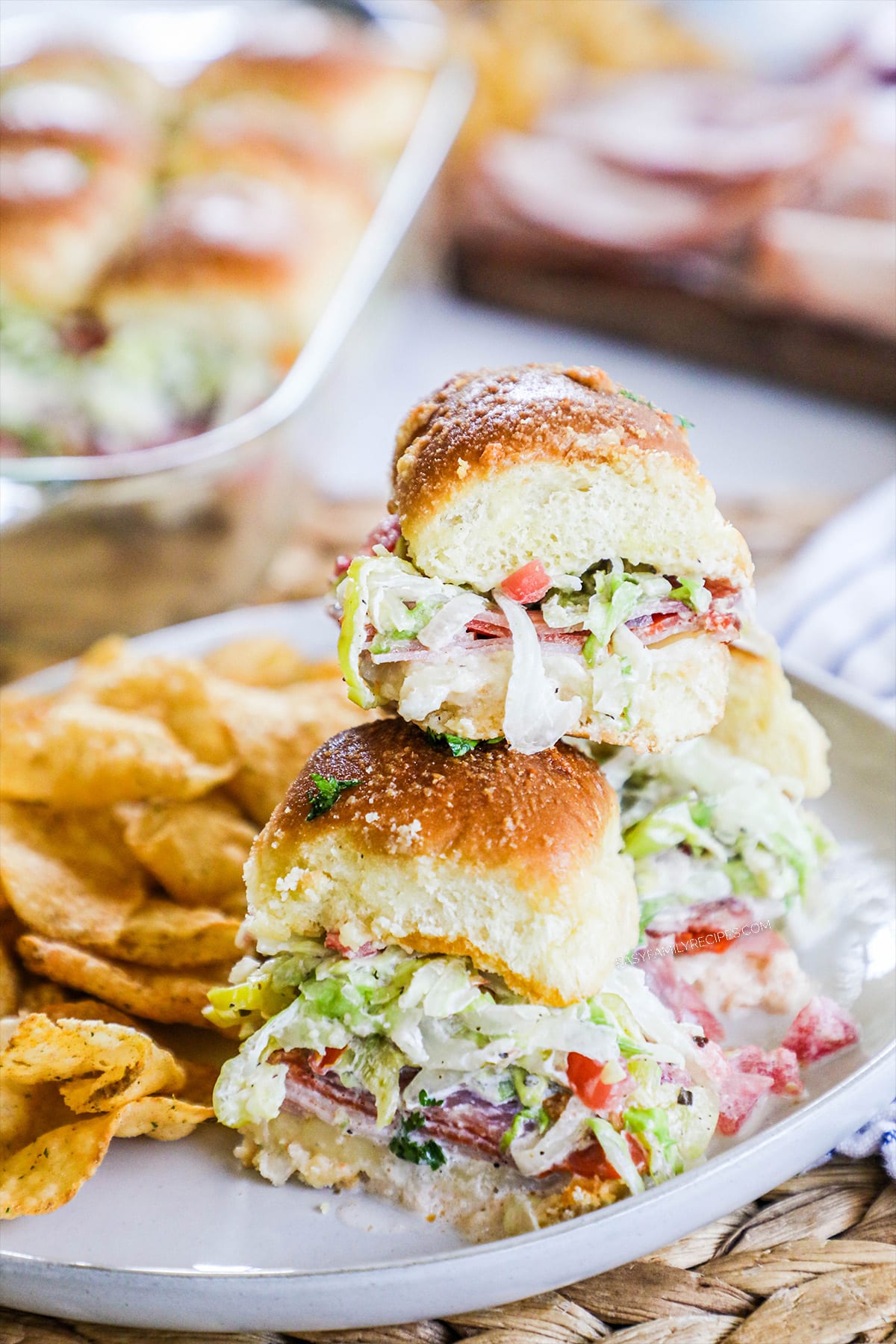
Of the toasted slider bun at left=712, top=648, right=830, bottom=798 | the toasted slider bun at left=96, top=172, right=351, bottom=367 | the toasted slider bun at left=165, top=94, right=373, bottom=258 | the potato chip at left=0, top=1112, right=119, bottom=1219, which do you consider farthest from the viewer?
the toasted slider bun at left=165, top=94, right=373, bottom=258

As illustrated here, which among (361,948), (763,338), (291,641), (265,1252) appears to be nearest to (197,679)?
(291,641)

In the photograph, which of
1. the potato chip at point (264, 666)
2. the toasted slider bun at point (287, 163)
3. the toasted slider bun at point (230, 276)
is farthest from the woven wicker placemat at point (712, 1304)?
the toasted slider bun at point (287, 163)

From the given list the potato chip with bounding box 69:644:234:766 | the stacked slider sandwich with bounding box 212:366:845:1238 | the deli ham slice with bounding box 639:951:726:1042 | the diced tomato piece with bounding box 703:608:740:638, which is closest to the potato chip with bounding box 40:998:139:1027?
the stacked slider sandwich with bounding box 212:366:845:1238

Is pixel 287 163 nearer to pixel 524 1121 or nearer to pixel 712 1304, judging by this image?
pixel 524 1121

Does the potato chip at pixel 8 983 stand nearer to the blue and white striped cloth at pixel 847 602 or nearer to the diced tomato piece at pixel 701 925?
the diced tomato piece at pixel 701 925

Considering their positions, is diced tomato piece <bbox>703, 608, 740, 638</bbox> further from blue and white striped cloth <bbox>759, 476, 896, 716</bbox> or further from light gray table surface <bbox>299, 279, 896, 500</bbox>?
light gray table surface <bbox>299, 279, 896, 500</bbox>

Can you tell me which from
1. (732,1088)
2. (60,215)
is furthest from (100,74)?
(732,1088)

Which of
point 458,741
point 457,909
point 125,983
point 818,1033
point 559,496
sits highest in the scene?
point 559,496

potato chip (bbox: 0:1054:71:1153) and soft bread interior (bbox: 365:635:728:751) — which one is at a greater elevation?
soft bread interior (bbox: 365:635:728:751)
